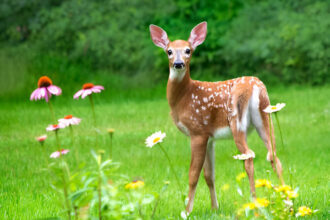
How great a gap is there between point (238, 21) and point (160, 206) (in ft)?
34.5

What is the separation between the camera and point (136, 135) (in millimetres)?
9203

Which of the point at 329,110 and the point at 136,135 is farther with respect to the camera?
the point at 329,110

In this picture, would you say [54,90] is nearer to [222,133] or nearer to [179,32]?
[222,133]

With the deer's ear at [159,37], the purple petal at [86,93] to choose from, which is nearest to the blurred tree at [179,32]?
the deer's ear at [159,37]

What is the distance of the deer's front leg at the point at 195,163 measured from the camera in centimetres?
464

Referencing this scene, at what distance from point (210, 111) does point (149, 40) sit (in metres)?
10.4

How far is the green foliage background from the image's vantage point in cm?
1408

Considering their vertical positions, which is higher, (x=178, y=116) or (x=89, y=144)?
(x=178, y=116)

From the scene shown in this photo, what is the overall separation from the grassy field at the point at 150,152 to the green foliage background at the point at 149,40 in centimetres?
133

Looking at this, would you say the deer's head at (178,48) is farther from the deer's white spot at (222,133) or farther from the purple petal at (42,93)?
the purple petal at (42,93)

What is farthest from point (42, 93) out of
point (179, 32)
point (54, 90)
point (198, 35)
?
point (179, 32)

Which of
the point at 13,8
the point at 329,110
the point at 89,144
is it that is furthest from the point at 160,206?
the point at 13,8

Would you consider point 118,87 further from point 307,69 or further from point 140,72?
point 307,69

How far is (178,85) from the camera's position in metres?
4.91
